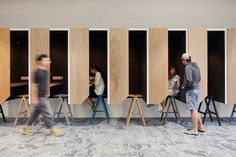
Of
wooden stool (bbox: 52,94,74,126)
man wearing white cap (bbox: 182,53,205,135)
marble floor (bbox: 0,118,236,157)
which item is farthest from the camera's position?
wooden stool (bbox: 52,94,74,126)

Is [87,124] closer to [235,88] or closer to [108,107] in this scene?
[108,107]

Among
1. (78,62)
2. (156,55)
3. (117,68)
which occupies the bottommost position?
(117,68)

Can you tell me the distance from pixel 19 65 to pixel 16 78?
35 centimetres

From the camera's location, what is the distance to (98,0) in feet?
18.5

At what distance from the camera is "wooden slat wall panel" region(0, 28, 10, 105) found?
14.9 feet

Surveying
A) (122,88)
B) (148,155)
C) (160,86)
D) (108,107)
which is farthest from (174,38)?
(148,155)

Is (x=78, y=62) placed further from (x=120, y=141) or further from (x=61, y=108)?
(x=120, y=141)

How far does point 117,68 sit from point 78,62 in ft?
2.73

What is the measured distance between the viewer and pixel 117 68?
4.49 metres

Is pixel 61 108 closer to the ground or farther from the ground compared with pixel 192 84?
closer to the ground

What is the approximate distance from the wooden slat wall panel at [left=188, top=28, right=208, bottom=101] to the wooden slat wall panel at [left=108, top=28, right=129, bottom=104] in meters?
1.41

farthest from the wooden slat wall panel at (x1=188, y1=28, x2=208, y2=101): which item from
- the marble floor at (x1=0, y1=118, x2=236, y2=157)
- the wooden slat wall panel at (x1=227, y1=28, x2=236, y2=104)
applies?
the marble floor at (x1=0, y1=118, x2=236, y2=157)

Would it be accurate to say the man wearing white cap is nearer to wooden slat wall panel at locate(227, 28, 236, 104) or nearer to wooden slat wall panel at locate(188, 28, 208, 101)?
wooden slat wall panel at locate(188, 28, 208, 101)

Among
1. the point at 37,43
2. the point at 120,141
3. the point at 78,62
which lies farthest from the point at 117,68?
the point at 37,43
